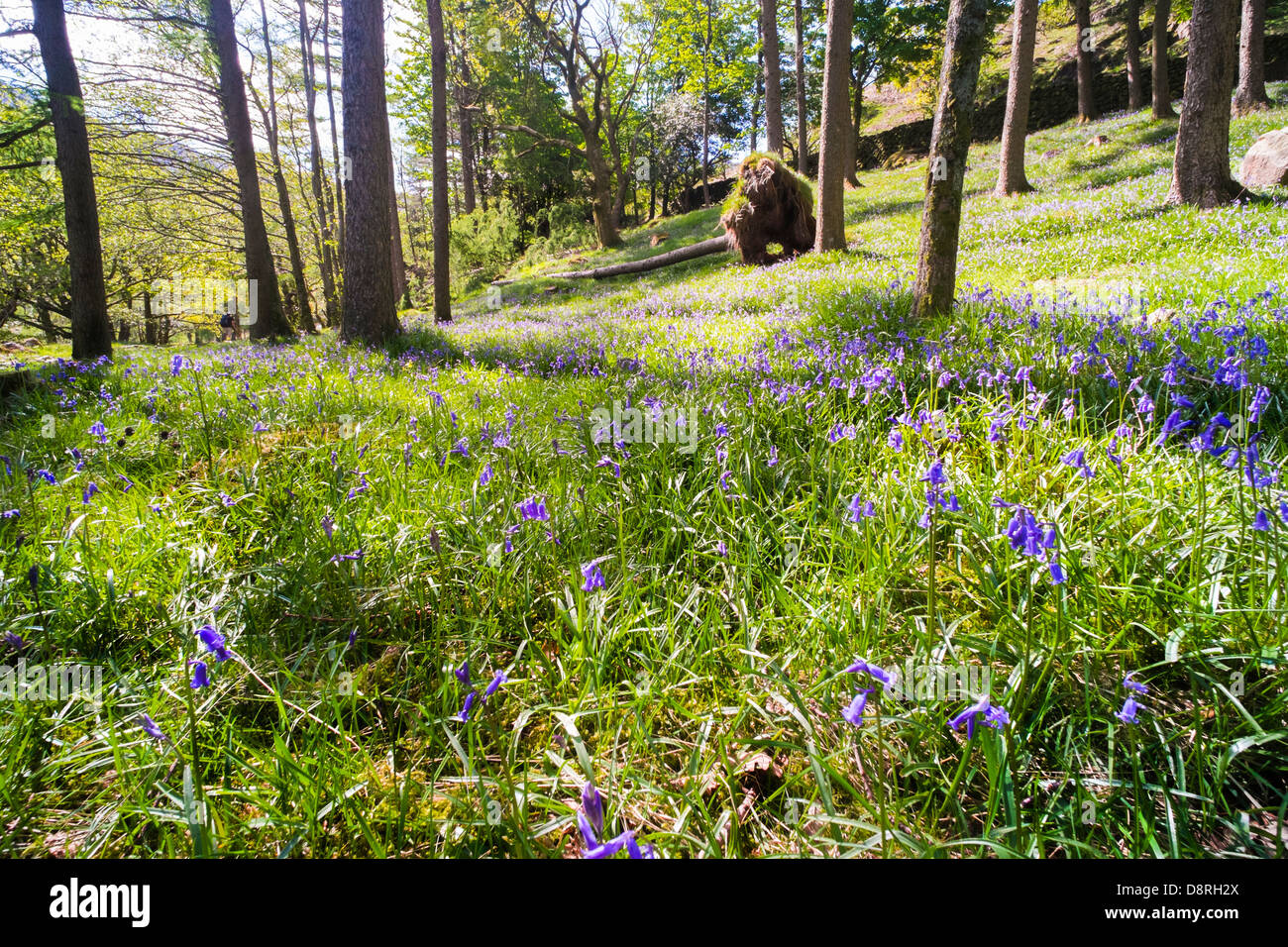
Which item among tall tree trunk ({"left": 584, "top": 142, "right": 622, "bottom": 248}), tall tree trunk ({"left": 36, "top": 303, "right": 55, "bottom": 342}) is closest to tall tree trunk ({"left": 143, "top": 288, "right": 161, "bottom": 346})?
tall tree trunk ({"left": 36, "top": 303, "right": 55, "bottom": 342})

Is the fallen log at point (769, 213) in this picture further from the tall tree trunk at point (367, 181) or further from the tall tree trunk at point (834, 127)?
the tall tree trunk at point (367, 181)

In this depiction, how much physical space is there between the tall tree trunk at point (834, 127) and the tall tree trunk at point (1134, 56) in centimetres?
2071

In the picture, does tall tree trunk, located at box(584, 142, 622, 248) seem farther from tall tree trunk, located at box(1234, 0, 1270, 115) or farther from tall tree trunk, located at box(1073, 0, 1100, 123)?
tall tree trunk, located at box(1234, 0, 1270, 115)

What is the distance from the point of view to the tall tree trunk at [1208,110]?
9.05m

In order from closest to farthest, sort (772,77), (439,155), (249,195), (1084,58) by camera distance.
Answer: (249,195)
(439,155)
(772,77)
(1084,58)

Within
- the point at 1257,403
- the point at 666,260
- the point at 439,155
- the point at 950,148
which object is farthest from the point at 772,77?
the point at 1257,403

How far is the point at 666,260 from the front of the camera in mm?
18266

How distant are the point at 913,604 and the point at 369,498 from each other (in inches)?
107

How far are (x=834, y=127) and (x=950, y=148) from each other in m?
8.60

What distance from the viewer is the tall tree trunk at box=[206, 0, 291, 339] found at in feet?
40.1

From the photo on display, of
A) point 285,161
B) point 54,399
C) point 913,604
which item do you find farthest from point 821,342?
point 285,161

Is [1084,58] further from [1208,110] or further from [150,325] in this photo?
[150,325]

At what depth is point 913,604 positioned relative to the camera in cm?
214

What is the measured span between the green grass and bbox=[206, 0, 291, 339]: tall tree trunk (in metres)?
9.95
